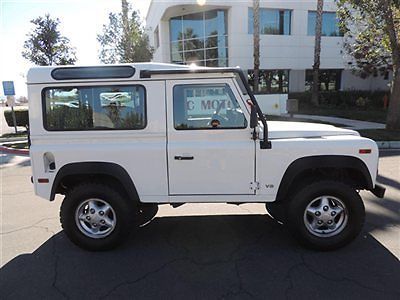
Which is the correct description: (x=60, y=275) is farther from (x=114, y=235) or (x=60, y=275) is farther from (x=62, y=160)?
(x=62, y=160)

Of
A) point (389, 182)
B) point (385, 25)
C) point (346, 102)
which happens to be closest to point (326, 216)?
point (389, 182)

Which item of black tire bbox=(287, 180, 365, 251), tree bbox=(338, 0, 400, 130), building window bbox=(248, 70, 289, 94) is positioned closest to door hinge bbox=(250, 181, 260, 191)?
black tire bbox=(287, 180, 365, 251)

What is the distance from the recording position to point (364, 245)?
3.59 m

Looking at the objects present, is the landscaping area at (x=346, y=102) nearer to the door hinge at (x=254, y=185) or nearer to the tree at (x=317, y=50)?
the tree at (x=317, y=50)

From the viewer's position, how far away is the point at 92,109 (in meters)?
3.50

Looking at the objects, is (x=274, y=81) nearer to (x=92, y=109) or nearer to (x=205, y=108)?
(x=205, y=108)

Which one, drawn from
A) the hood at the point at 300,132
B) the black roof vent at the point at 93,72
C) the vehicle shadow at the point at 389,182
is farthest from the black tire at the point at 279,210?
the vehicle shadow at the point at 389,182

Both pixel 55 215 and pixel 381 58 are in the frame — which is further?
pixel 381 58

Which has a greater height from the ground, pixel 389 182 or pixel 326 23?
pixel 326 23

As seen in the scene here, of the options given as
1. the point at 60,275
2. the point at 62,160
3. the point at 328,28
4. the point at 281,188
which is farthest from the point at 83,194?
the point at 328,28

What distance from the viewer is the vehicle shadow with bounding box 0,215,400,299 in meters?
2.84

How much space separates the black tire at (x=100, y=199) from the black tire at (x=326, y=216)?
6.10ft

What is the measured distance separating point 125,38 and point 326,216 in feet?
60.2

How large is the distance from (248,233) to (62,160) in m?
2.43
